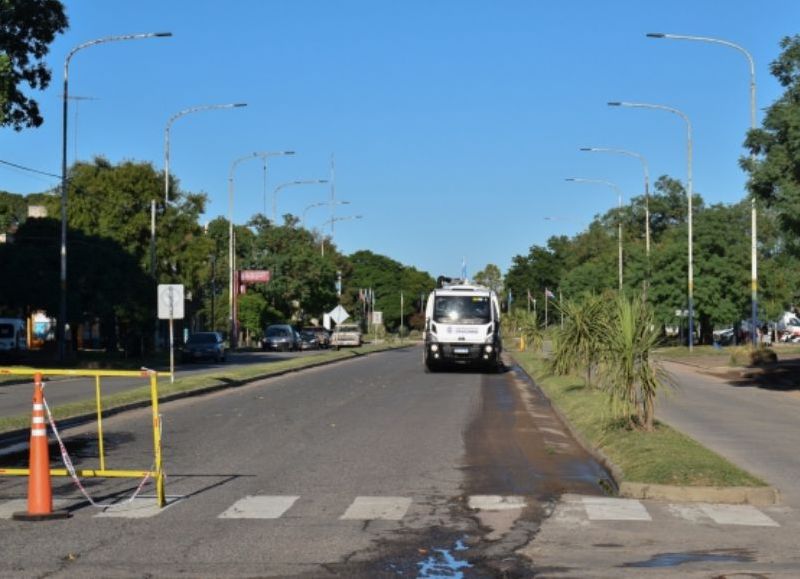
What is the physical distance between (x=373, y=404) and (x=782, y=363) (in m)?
24.0

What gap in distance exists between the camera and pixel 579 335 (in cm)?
2631

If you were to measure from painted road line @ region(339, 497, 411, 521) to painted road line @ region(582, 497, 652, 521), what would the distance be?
1.70 m

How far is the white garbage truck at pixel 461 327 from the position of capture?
36.8 m

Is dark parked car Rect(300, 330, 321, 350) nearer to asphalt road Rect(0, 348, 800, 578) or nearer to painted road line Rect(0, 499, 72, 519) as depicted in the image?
asphalt road Rect(0, 348, 800, 578)

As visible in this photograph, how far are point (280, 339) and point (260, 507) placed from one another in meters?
59.4

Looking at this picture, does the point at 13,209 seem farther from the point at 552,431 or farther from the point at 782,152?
the point at 552,431

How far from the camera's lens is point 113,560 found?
7.98 meters

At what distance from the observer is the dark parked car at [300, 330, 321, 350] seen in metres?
75.0

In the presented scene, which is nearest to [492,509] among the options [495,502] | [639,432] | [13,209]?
[495,502]

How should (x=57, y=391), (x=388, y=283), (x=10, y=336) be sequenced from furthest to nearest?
(x=388, y=283)
(x=10, y=336)
(x=57, y=391)

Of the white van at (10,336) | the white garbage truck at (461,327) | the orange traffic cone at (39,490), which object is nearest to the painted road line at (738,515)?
the orange traffic cone at (39,490)

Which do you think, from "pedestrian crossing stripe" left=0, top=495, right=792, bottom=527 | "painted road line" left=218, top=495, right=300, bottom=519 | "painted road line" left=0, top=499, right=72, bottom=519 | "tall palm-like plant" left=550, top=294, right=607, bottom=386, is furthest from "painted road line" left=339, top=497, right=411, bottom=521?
"tall palm-like plant" left=550, top=294, right=607, bottom=386

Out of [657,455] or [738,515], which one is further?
[657,455]

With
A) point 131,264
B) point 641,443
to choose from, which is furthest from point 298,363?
point 641,443
